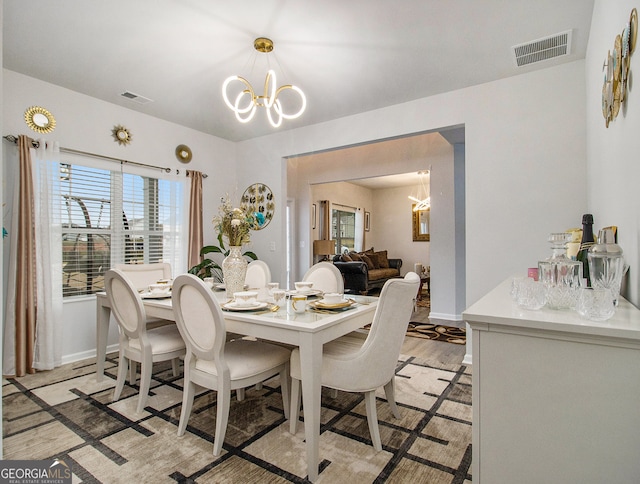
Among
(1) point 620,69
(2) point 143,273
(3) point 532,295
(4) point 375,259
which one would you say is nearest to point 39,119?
(2) point 143,273

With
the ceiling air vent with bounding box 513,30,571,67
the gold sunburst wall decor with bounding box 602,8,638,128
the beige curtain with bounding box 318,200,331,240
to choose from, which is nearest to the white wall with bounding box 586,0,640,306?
the gold sunburst wall decor with bounding box 602,8,638,128

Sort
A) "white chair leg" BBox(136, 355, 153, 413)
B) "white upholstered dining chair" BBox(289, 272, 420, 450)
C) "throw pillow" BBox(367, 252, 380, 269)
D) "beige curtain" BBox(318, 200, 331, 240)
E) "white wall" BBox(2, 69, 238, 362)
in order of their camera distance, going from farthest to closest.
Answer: "throw pillow" BBox(367, 252, 380, 269), "beige curtain" BBox(318, 200, 331, 240), "white wall" BBox(2, 69, 238, 362), "white chair leg" BBox(136, 355, 153, 413), "white upholstered dining chair" BBox(289, 272, 420, 450)

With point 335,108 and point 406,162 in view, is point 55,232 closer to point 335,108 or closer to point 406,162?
point 335,108

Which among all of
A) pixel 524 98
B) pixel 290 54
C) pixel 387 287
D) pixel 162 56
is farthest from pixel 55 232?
pixel 524 98

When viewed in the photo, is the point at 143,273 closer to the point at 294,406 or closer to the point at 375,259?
the point at 294,406

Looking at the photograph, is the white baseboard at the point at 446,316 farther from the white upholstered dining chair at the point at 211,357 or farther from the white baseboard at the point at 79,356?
the white baseboard at the point at 79,356

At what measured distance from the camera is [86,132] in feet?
11.7

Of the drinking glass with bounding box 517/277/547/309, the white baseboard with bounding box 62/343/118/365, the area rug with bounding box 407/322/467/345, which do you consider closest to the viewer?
the drinking glass with bounding box 517/277/547/309

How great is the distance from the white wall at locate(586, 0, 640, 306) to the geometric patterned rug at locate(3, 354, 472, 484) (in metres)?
1.27

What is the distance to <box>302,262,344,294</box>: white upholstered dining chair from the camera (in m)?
3.01

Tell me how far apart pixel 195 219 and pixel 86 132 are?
1460 millimetres

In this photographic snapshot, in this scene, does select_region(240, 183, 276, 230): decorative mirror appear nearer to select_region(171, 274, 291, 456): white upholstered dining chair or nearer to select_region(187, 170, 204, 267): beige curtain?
select_region(187, 170, 204, 267): beige curtain

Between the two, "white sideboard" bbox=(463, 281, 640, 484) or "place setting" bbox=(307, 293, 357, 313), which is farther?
"place setting" bbox=(307, 293, 357, 313)

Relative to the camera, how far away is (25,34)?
8.31 ft
